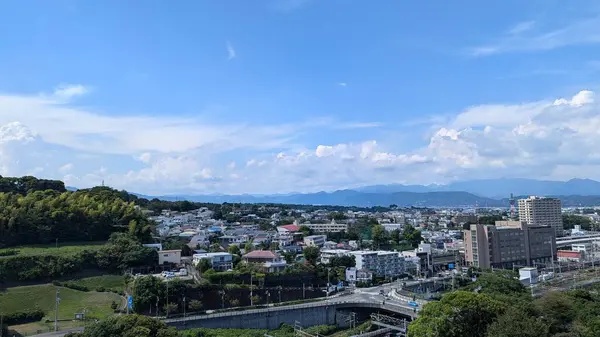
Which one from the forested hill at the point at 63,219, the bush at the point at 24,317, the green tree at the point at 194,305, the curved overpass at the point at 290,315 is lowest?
the curved overpass at the point at 290,315

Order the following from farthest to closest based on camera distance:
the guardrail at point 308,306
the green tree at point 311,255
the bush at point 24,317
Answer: the green tree at point 311,255, the guardrail at point 308,306, the bush at point 24,317

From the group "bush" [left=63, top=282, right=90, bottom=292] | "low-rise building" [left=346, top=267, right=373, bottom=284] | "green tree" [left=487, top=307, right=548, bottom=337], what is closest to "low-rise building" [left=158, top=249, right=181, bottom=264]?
"bush" [left=63, top=282, right=90, bottom=292]

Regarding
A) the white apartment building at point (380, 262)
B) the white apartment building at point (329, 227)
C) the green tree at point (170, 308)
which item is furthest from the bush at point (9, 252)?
the white apartment building at point (329, 227)

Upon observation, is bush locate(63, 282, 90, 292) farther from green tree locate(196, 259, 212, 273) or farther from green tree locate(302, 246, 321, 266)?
green tree locate(302, 246, 321, 266)

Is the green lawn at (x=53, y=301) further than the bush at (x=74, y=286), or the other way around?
the bush at (x=74, y=286)

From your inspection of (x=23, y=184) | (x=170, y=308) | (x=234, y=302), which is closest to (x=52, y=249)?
(x=170, y=308)

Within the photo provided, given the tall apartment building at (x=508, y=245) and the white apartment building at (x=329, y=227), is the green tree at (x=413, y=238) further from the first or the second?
the white apartment building at (x=329, y=227)
